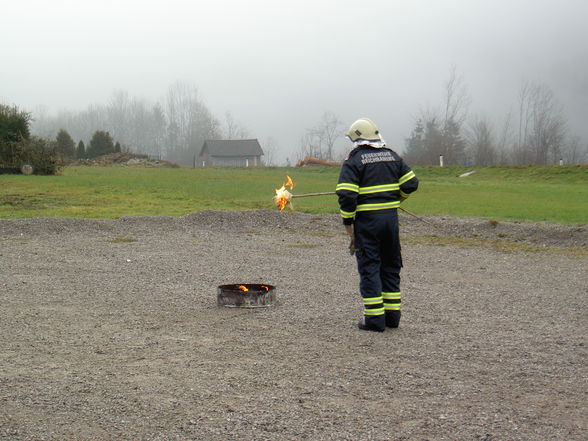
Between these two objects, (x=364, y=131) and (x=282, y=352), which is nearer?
(x=282, y=352)

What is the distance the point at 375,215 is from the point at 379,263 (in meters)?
0.51

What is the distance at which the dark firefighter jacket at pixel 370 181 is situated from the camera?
7.42m

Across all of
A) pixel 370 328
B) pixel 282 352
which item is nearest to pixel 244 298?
pixel 370 328

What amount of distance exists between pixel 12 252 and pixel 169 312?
6.27 m

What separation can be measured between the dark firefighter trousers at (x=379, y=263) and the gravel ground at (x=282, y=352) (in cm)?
28

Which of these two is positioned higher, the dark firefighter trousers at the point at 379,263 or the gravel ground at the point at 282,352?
the dark firefighter trousers at the point at 379,263

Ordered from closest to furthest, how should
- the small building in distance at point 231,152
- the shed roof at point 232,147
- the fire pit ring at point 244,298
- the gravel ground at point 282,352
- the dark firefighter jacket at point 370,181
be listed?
1. the gravel ground at point 282,352
2. the dark firefighter jacket at point 370,181
3. the fire pit ring at point 244,298
4. the small building in distance at point 231,152
5. the shed roof at point 232,147

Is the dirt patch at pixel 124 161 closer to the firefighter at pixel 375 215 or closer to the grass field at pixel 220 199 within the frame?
the grass field at pixel 220 199

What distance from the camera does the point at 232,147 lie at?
324ft

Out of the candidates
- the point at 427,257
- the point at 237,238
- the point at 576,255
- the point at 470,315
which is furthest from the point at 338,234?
the point at 470,315

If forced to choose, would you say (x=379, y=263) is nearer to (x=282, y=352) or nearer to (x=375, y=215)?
(x=375, y=215)

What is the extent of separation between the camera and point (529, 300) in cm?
950

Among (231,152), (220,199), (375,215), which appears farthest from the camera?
(231,152)

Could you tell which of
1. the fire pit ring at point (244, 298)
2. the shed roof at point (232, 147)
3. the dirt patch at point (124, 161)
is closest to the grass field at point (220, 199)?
the fire pit ring at point (244, 298)
